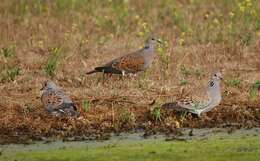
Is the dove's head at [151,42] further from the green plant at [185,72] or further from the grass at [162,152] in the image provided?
the grass at [162,152]

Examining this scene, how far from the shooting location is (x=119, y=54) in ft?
54.6

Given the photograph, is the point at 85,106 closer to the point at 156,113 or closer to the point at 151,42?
the point at 156,113

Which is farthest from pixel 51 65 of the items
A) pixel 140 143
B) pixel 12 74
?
pixel 140 143

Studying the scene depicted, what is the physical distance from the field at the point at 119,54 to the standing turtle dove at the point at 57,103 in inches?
4.8

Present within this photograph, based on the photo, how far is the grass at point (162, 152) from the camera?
10758 millimetres

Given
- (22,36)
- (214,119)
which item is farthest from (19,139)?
(22,36)

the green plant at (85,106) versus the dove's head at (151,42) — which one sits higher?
the dove's head at (151,42)

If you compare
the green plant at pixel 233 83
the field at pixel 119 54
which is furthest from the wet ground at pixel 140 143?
the green plant at pixel 233 83

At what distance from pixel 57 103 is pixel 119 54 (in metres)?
3.94

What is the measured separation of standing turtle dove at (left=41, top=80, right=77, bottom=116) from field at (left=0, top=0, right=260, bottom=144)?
12cm

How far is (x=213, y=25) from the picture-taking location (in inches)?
711

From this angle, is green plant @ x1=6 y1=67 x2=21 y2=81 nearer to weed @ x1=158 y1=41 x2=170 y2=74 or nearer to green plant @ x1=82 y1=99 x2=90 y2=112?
green plant @ x1=82 y1=99 x2=90 y2=112

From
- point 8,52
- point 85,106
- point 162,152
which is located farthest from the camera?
point 8,52

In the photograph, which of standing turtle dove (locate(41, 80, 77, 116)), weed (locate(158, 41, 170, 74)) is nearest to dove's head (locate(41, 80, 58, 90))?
standing turtle dove (locate(41, 80, 77, 116))
